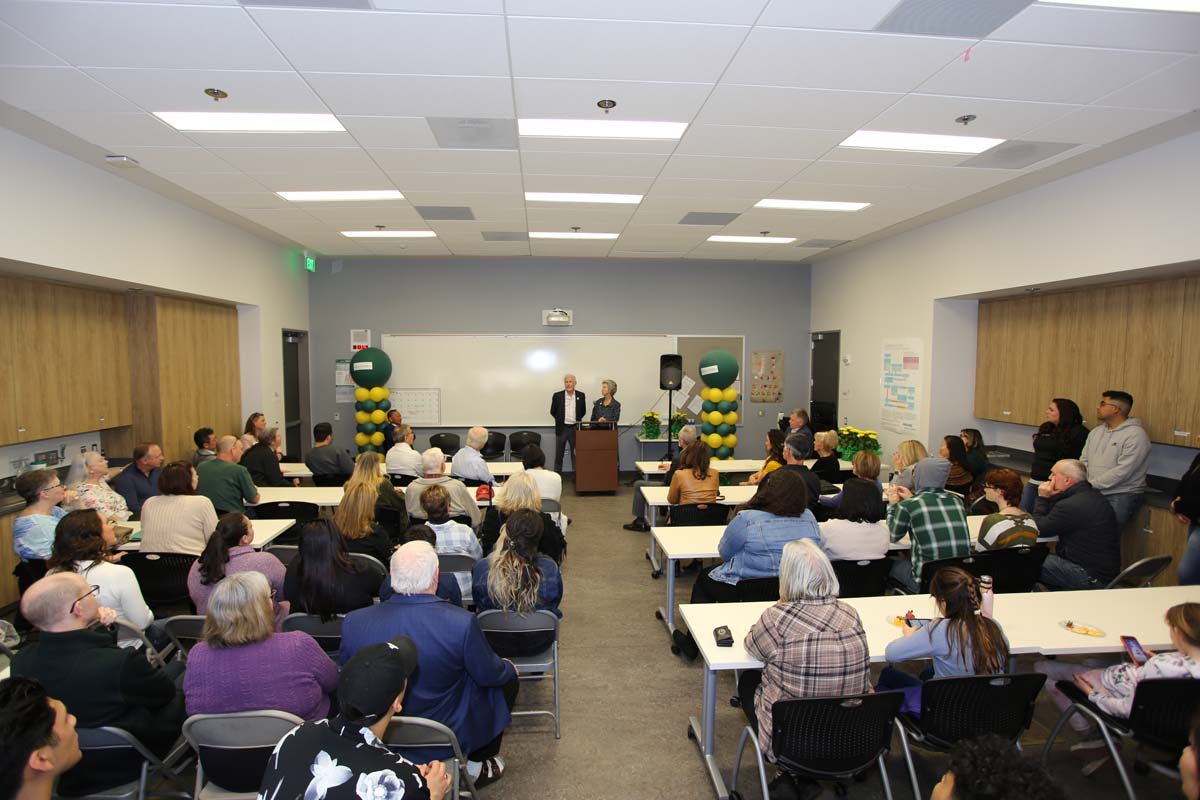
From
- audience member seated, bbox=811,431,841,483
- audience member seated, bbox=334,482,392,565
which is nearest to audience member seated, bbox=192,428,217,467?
audience member seated, bbox=334,482,392,565

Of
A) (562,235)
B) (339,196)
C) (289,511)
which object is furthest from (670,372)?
(289,511)

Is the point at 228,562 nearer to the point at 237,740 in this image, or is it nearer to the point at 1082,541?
the point at 237,740

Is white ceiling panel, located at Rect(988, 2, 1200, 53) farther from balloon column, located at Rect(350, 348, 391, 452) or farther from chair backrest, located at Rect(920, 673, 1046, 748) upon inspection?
balloon column, located at Rect(350, 348, 391, 452)

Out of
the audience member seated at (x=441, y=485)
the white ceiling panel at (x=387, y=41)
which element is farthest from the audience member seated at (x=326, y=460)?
the white ceiling panel at (x=387, y=41)

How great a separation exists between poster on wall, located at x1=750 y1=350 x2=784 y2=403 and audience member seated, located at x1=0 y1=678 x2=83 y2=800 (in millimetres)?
9762

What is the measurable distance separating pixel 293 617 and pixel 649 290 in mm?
8126

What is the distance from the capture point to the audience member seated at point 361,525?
13.7ft

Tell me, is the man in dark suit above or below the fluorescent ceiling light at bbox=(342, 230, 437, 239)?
below

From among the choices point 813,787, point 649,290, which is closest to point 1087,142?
point 813,787

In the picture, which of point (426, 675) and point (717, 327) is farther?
point (717, 327)

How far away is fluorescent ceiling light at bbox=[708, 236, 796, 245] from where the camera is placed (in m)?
7.88

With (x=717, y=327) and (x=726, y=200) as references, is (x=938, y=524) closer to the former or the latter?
(x=726, y=200)

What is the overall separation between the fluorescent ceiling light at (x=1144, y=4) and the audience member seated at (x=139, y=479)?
6447 mm

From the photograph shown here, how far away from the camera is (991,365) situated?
7078 mm
